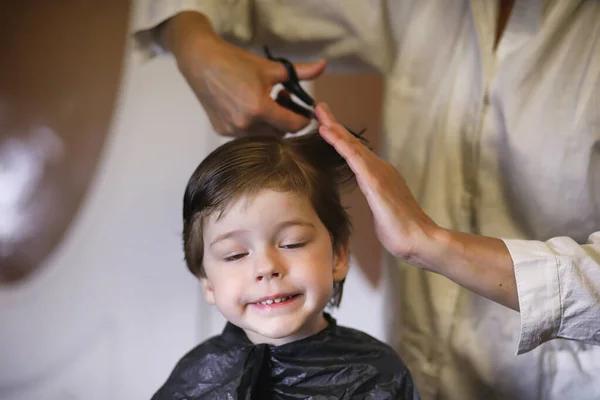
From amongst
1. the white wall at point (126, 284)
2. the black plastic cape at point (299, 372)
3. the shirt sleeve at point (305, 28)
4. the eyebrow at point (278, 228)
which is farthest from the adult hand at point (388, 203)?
the white wall at point (126, 284)

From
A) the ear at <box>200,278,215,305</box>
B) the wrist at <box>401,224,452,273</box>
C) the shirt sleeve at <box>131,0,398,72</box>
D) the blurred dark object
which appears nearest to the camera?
the wrist at <box>401,224,452,273</box>

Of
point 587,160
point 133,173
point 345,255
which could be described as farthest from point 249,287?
point 133,173

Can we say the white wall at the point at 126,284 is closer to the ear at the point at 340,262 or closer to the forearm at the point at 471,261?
the ear at the point at 340,262

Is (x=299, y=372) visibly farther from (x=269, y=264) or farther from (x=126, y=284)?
(x=126, y=284)

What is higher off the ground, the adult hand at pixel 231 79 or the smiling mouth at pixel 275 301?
the adult hand at pixel 231 79

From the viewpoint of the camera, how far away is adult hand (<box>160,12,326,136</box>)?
987 mm

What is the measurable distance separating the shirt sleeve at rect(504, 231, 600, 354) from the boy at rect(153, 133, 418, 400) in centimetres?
23

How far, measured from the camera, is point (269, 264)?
2.80ft

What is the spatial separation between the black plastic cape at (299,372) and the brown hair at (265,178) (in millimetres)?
150

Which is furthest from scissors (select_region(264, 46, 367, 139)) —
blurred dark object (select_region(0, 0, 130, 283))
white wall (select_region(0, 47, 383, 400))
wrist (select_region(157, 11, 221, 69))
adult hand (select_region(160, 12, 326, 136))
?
blurred dark object (select_region(0, 0, 130, 283))

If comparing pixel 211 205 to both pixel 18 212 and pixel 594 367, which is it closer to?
pixel 594 367

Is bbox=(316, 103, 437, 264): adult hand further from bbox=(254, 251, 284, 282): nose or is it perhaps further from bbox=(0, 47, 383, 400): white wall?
bbox=(0, 47, 383, 400): white wall

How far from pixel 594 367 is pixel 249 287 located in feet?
1.93

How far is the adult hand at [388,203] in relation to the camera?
0.85m
